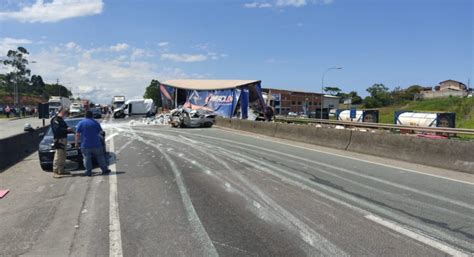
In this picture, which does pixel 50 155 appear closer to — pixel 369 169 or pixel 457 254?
pixel 369 169

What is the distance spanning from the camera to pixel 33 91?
→ 160 m

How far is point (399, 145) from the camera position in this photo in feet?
47.2

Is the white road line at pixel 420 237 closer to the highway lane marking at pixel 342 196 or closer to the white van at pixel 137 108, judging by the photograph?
the highway lane marking at pixel 342 196

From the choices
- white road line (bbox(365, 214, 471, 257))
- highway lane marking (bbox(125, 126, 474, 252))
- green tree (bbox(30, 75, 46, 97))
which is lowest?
white road line (bbox(365, 214, 471, 257))

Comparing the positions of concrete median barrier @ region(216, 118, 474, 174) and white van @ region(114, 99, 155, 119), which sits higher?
white van @ region(114, 99, 155, 119)

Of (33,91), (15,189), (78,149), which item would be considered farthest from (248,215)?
(33,91)

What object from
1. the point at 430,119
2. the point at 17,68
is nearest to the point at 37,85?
the point at 17,68

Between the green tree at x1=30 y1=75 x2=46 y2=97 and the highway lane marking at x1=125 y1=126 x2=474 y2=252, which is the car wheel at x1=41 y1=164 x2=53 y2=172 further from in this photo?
the green tree at x1=30 y1=75 x2=46 y2=97

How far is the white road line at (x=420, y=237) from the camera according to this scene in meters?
5.14

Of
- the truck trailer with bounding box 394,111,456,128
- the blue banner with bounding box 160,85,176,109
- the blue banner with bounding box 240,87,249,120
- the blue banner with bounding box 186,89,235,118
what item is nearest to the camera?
the truck trailer with bounding box 394,111,456,128

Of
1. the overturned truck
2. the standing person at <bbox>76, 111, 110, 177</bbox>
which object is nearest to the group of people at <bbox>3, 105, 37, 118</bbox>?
the overturned truck

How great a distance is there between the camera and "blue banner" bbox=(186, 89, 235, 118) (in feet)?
151

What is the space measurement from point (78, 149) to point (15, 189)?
2.78 meters

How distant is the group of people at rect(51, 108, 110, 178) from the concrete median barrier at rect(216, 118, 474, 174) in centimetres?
893
